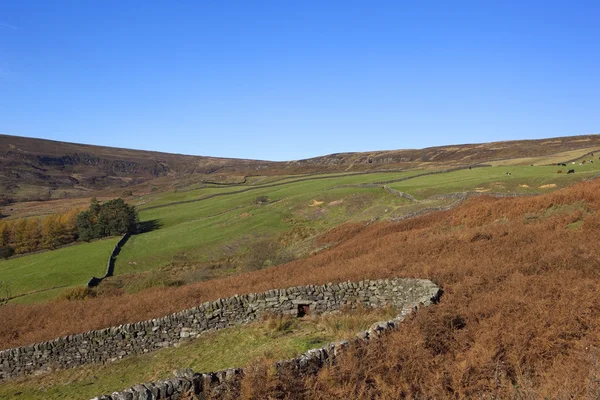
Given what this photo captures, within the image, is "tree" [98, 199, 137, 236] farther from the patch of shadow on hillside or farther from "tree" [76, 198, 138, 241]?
the patch of shadow on hillside

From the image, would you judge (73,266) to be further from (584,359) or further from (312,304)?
(584,359)

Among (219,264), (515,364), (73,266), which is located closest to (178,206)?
(73,266)

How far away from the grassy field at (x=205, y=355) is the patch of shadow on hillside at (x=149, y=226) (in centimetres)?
5776

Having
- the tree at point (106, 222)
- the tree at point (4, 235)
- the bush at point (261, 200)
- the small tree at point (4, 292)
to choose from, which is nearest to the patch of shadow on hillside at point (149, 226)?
the tree at point (106, 222)

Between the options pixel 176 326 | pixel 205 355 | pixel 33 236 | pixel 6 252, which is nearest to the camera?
pixel 205 355

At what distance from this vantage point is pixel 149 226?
75750 millimetres

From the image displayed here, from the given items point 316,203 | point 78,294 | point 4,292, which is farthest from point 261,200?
point 78,294

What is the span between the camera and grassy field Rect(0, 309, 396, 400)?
13.2m

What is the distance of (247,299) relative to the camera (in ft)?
57.0

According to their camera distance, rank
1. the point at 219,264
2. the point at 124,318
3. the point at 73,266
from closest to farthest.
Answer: the point at 124,318 < the point at 219,264 < the point at 73,266

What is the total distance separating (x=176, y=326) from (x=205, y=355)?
3081mm

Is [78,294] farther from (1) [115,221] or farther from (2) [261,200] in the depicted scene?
(2) [261,200]

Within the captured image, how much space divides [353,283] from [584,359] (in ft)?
30.6

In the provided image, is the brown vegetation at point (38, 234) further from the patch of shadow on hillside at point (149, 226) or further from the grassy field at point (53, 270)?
the patch of shadow on hillside at point (149, 226)
